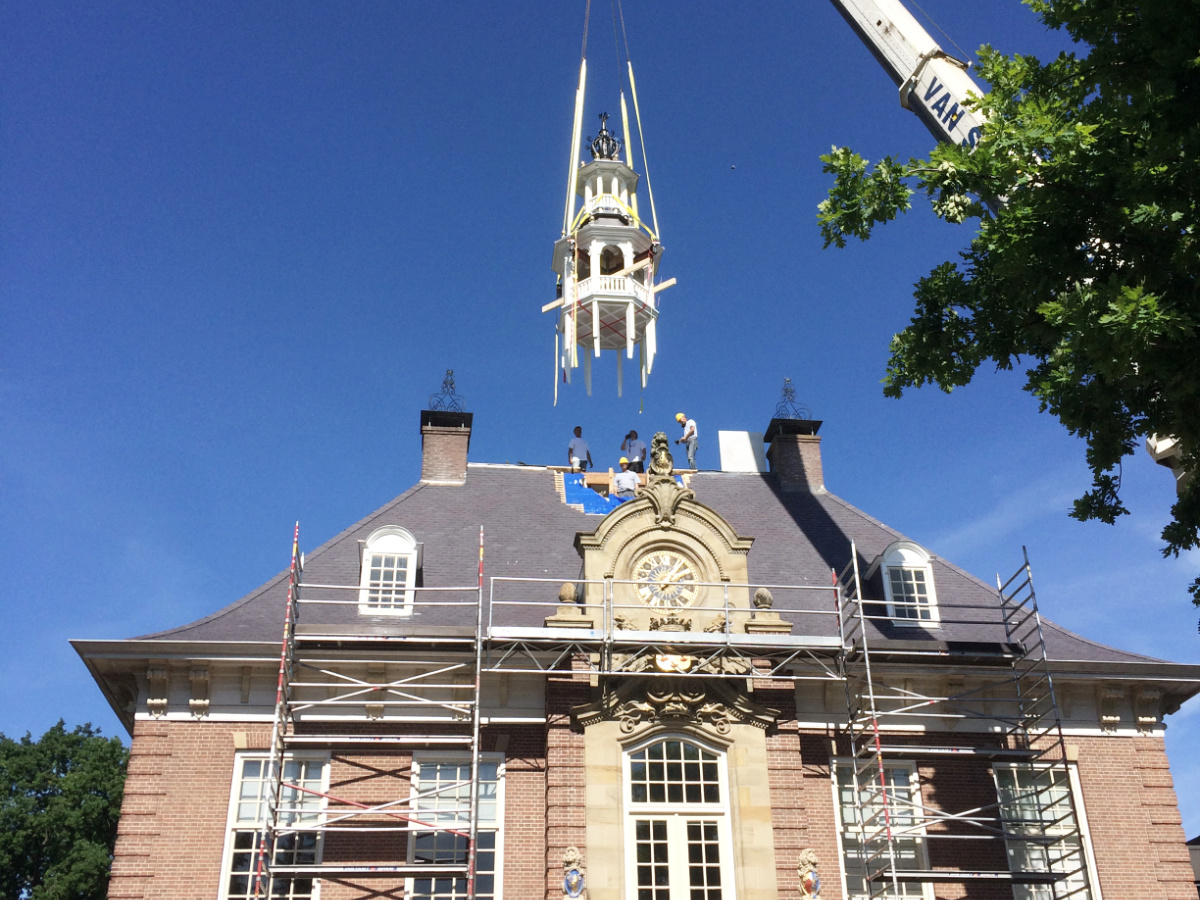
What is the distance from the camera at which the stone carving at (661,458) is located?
21.8 meters

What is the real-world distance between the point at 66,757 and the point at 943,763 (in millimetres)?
33051

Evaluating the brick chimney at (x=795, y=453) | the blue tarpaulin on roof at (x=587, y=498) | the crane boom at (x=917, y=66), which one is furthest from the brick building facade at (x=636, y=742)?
the crane boom at (x=917, y=66)

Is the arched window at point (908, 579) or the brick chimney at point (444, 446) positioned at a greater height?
the brick chimney at point (444, 446)

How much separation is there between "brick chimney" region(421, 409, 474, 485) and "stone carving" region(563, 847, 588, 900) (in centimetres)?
1034

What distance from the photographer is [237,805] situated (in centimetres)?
1900

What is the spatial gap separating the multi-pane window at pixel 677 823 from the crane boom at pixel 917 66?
12670 mm

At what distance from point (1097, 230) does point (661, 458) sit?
417 inches

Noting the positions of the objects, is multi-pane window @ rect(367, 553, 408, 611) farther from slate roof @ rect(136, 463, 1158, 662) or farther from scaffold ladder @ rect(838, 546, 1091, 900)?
scaffold ladder @ rect(838, 546, 1091, 900)

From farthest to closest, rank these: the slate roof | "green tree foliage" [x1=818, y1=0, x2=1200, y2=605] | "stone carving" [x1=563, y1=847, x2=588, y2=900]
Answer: the slate roof
"stone carving" [x1=563, y1=847, x2=588, y2=900]
"green tree foliage" [x1=818, y1=0, x2=1200, y2=605]

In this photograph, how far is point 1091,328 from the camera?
1155 centimetres

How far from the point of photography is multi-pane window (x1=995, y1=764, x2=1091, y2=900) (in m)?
19.7

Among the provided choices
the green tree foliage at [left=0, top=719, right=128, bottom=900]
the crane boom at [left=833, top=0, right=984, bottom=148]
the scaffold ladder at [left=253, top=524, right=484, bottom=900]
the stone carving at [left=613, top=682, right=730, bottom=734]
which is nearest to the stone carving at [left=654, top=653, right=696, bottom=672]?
the stone carving at [left=613, top=682, right=730, bottom=734]

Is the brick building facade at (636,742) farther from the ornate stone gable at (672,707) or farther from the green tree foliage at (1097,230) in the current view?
the green tree foliage at (1097,230)

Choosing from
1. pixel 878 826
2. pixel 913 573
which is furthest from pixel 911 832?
pixel 913 573
